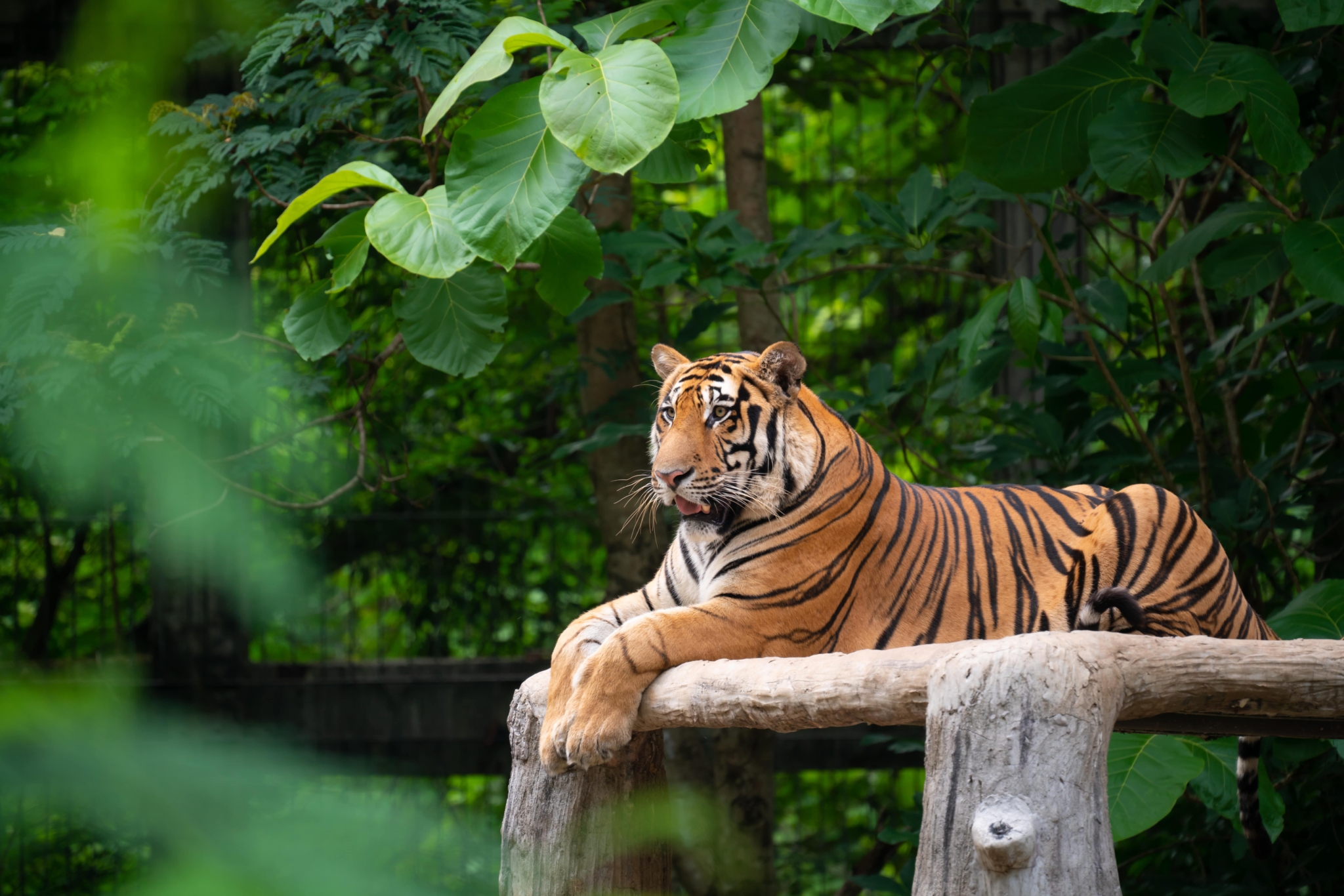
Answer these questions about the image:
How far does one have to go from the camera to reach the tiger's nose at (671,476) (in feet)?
6.41

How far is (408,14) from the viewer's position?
2.54 m

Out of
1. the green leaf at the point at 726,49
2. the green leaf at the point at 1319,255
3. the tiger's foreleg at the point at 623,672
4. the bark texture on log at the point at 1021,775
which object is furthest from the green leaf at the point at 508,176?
the green leaf at the point at 1319,255

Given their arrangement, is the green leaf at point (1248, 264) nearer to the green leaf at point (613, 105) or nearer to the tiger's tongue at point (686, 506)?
the tiger's tongue at point (686, 506)

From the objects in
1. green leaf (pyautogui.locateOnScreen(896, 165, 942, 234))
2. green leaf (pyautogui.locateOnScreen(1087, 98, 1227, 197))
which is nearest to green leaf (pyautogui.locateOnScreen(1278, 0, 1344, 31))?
green leaf (pyautogui.locateOnScreen(1087, 98, 1227, 197))

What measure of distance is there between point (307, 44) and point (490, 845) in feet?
7.78

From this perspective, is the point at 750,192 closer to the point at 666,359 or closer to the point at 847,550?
the point at 666,359

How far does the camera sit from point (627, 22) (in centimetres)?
191

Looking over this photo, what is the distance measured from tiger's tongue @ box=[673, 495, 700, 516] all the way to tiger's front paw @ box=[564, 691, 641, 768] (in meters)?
0.39

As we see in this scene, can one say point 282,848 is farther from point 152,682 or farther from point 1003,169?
point 152,682

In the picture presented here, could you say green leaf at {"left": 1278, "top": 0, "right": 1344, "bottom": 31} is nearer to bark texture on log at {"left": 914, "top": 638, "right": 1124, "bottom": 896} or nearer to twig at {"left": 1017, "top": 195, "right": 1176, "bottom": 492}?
twig at {"left": 1017, "top": 195, "right": 1176, "bottom": 492}

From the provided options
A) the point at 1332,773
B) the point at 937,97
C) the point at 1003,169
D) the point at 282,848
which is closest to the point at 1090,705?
the point at 282,848

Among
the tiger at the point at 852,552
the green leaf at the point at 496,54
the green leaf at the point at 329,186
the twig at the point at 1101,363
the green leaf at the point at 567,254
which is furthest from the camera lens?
the twig at the point at 1101,363

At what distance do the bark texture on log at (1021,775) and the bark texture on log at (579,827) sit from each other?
28.3 inches

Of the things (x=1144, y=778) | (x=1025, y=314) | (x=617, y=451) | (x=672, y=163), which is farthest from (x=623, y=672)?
(x=617, y=451)
